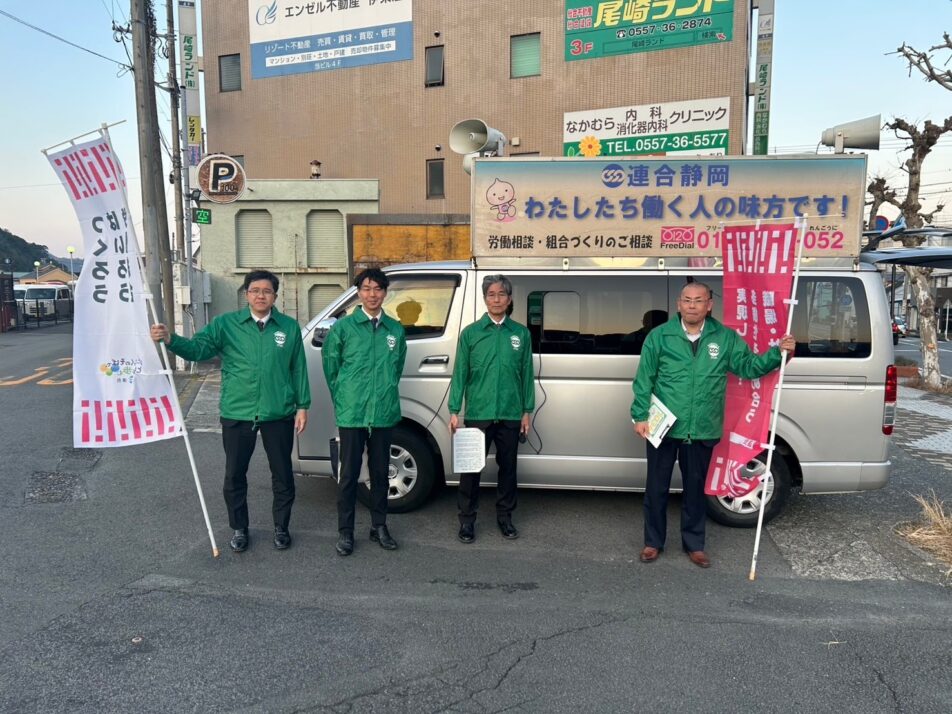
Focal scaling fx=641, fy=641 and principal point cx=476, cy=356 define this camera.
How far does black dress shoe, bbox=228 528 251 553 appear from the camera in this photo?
14.1 ft

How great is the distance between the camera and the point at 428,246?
1747cm

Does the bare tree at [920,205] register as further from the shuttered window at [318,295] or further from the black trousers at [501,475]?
the shuttered window at [318,295]

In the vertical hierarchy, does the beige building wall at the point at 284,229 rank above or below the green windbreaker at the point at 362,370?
above

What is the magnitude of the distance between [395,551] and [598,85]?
19015mm

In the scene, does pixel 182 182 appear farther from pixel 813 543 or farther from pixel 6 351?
pixel 813 543

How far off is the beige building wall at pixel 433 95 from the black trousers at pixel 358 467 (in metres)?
18.0

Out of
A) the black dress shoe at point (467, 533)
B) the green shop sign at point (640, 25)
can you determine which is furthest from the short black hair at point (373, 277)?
the green shop sign at point (640, 25)

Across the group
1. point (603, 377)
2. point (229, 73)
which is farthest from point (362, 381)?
point (229, 73)

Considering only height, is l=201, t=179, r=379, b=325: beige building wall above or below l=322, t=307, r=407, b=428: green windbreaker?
above

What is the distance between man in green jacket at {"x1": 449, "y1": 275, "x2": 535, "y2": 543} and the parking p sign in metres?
11.4

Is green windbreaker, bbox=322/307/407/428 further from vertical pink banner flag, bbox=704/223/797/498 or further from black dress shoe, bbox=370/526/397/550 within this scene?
vertical pink banner flag, bbox=704/223/797/498

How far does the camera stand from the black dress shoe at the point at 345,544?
4.26m

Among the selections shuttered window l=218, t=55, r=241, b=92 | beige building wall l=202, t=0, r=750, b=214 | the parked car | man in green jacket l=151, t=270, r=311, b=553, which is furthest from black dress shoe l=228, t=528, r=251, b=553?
the parked car

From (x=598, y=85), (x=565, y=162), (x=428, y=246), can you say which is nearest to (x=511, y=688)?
(x=565, y=162)
